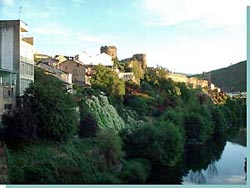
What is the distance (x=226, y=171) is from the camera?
170 inches

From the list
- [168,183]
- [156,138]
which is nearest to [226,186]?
[168,183]

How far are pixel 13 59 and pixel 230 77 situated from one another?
2244 mm

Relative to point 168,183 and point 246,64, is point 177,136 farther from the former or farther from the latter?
point 246,64

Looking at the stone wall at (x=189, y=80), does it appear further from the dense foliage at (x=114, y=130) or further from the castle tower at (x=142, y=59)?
the castle tower at (x=142, y=59)

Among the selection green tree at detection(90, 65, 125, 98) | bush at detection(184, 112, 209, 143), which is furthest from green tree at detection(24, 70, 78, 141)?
bush at detection(184, 112, 209, 143)

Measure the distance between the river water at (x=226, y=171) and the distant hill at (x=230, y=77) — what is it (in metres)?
0.60

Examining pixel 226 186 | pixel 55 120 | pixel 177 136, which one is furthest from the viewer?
pixel 177 136

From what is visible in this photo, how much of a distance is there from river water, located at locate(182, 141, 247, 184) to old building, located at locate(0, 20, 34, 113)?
6.48 ft

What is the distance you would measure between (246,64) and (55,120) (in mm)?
2014

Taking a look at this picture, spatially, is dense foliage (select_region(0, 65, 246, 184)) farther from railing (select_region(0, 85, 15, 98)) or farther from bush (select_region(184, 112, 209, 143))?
railing (select_region(0, 85, 15, 98))

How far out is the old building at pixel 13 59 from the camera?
14.1ft

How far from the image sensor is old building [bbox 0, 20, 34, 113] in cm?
429

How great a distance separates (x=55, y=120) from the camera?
14.4 ft

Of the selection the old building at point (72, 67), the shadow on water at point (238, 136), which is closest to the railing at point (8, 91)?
the old building at point (72, 67)
